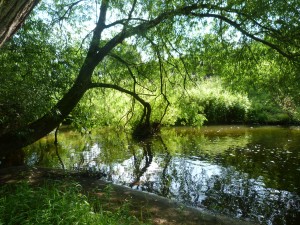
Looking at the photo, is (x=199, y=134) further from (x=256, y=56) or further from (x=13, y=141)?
(x=13, y=141)

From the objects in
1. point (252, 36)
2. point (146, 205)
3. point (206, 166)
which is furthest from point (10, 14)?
point (206, 166)

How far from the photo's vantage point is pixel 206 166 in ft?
39.3

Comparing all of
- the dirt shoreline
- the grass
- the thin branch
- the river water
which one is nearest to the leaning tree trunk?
the grass

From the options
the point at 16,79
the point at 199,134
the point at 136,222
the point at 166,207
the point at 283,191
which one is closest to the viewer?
the point at 136,222

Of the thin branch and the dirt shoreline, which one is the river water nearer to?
the dirt shoreline

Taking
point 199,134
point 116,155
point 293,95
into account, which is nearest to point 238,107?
point 199,134

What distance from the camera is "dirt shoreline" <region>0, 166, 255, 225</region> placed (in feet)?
20.5

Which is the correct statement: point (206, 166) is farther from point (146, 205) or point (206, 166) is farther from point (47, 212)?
point (47, 212)

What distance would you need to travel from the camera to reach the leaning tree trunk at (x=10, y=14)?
2.35 metres

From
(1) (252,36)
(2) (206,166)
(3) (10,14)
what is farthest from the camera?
(2) (206,166)

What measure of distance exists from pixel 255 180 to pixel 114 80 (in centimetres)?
616

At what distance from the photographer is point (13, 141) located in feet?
26.5

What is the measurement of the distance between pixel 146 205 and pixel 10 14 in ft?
17.5

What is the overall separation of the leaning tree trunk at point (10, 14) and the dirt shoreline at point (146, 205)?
4.52m
